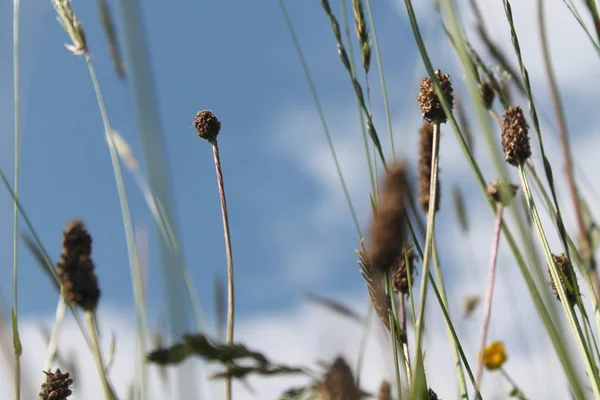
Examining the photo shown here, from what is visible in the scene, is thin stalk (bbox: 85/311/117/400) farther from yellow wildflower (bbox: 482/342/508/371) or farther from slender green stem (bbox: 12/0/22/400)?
yellow wildflower (bbox: 482/342/508/371)

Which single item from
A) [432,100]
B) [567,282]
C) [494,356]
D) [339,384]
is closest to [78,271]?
[339,384]

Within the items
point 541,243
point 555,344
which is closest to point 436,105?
point 541,243

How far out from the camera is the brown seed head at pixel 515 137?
1318 millimetres

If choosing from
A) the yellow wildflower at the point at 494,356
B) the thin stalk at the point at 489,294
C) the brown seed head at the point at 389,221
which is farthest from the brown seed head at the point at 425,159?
the brown seed head at the point at 389,221

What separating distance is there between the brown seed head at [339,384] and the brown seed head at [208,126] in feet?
3.32

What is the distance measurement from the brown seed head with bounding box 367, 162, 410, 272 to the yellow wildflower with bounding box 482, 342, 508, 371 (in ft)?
5.87

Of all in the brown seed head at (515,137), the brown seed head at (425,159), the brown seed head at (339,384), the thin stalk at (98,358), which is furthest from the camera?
the brown seed head at (425,159)

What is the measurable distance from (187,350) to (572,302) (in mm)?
1005

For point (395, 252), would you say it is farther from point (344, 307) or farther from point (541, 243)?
point (541, 243)

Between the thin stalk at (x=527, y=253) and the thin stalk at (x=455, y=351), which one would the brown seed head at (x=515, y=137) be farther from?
the thin stalk at (x=527, y=253)

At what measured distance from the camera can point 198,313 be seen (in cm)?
85

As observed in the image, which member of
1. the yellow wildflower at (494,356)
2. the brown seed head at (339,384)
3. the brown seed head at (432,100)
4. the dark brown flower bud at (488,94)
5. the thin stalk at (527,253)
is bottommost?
the brown seed head at (339,384)

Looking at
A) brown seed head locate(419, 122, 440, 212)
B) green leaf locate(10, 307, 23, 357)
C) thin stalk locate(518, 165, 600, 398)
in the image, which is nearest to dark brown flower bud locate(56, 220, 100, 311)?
green leaf locate(10, 307, 23, 357)

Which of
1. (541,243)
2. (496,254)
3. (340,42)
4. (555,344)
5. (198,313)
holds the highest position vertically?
(340,42)
